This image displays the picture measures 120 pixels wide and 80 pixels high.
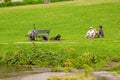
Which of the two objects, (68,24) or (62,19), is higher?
(62,19)

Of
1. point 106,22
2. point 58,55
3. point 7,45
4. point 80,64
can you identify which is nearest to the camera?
point 80,64

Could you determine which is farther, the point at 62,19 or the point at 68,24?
the point at 62,19

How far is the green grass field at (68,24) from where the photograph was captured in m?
39.6

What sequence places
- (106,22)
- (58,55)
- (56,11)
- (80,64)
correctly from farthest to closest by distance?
(56,11) → (106,22) → (58,55) → (80,64)

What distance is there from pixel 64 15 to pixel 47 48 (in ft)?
84.8

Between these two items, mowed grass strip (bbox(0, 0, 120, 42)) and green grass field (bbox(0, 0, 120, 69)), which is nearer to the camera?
green grass field (bbox(0, 0, 120, 69))

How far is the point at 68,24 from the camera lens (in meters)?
59.5

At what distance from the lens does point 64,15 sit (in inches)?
2569

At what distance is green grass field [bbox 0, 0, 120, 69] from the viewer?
1558 inches

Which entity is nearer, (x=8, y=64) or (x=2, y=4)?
(x=8, y=64)

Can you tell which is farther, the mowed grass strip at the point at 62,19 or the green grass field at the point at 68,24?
the mowed grass strip at the point at 62,19

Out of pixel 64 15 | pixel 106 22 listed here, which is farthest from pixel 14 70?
pixel 64 15

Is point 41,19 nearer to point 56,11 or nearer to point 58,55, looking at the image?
point 56,11

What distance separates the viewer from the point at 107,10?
6638 cm
